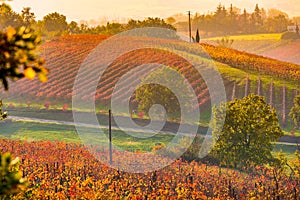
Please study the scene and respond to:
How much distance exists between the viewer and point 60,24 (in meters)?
85.0

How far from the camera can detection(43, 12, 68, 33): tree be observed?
3346 inches

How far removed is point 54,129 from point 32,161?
11.2m

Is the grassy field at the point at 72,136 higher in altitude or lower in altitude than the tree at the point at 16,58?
lower

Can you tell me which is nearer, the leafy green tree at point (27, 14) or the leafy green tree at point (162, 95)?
the leafy green tree at point (162, 95)

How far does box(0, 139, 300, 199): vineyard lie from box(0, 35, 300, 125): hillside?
1515cm

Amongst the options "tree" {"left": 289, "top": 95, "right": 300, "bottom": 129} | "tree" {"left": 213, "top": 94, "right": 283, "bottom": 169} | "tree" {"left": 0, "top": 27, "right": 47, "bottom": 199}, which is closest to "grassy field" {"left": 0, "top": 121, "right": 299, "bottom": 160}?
"tree" {"left": 289, "top": 95, "right": 300, "bottom": 129}

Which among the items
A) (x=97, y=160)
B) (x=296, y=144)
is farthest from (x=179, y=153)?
(x=296, y=144)

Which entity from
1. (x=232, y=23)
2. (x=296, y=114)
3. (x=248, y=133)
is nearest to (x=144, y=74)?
(x=296, y=114)

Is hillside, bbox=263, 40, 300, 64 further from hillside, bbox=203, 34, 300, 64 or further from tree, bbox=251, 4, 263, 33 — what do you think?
tree, bbox=251, 4, 263, 33

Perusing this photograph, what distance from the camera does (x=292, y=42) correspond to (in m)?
103

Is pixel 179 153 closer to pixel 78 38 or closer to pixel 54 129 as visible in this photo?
pixel 54 129

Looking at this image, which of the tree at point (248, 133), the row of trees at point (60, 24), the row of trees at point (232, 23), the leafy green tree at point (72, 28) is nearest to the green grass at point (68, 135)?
the tree at point (248, 133)

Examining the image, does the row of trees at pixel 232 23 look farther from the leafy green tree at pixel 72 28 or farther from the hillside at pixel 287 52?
the leafy green tree at pixel 72 28

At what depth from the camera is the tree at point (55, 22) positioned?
279ft
